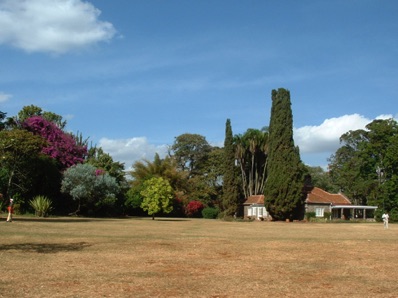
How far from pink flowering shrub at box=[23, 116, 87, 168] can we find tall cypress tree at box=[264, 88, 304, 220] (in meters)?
22.5

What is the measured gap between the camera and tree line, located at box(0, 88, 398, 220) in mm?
44125

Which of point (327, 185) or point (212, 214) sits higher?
point (327, 185)

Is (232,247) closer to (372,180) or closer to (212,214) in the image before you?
(212,214)

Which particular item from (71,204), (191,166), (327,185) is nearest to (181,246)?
(71,204)

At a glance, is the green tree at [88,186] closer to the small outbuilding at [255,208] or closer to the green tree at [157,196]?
the green tree at [157,196]

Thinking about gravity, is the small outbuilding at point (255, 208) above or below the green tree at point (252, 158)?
below

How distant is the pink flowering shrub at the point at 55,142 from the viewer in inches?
1981

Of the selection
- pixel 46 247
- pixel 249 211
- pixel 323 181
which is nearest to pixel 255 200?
pixel 249 211

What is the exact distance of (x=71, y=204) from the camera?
171 feet

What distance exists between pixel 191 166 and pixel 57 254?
70030mm

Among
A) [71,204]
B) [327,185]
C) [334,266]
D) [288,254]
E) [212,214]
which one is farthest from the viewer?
[327,185]

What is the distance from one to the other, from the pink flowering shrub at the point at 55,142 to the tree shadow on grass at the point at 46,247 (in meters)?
34.5

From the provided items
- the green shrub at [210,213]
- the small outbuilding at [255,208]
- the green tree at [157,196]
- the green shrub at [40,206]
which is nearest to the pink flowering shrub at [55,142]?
the green shrub at [40,206]

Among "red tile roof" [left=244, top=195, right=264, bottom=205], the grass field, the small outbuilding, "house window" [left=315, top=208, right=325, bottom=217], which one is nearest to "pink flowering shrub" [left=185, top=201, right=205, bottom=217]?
the small outbuilding
